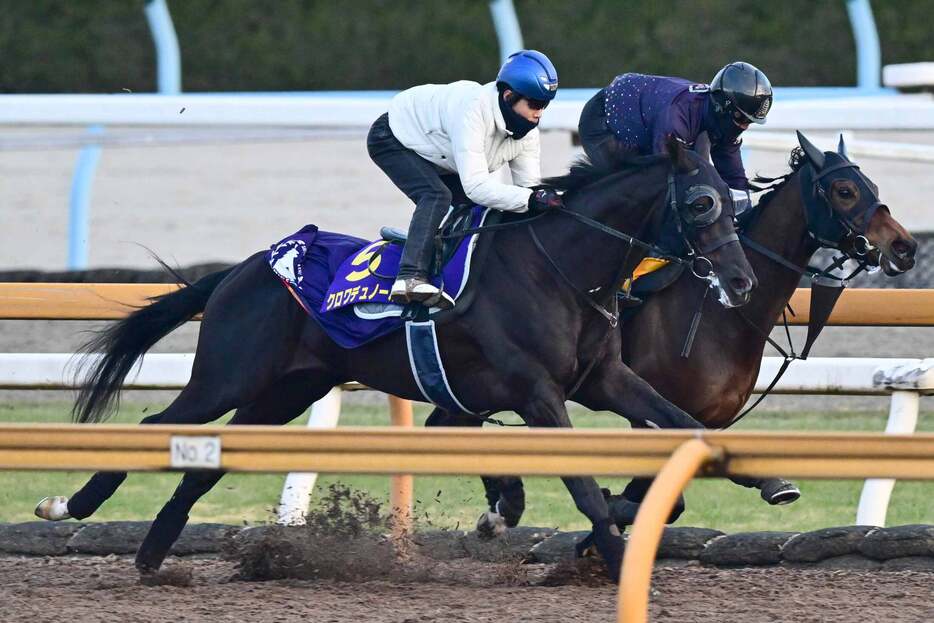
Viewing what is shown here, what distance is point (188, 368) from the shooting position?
549 cm

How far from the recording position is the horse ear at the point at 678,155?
4746 millimetres

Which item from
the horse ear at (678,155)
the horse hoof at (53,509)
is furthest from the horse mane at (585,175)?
the horse hoof at (53,509)

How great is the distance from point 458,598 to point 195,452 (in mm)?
1628

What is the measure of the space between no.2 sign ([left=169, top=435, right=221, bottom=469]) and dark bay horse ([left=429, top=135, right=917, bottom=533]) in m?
2.17

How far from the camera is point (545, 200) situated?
4.80 m

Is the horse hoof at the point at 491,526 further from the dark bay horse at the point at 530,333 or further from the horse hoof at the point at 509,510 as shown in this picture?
the dark bay horse at the point at 530,333

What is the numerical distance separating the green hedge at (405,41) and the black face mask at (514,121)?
20.0 ft

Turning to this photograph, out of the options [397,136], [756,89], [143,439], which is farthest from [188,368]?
[143,439]

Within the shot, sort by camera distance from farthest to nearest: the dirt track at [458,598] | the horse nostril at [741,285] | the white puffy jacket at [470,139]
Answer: the white puffy jacket at [470,139] → the horse nostril at [741,285] → the dirt track at [458,598]

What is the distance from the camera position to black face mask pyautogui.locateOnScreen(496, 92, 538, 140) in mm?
4863

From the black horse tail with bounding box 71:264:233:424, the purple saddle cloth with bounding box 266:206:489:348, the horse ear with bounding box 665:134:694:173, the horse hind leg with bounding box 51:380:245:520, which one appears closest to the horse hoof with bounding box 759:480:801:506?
the horse ear with bounding box 665:134:694:173

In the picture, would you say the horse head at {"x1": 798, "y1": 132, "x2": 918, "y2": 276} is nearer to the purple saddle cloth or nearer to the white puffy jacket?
the white puffy jacket

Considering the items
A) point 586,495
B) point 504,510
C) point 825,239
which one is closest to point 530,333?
point 586,495

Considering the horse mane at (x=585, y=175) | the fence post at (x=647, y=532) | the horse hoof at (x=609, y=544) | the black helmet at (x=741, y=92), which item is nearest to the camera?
the fence post at (x=647, y=532)
